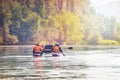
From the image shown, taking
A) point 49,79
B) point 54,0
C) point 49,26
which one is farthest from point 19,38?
point 49,79

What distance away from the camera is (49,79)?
21469mm

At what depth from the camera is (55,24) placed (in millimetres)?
125438

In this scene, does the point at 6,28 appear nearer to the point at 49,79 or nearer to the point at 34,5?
the point at 34,5

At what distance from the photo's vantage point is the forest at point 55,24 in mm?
114562

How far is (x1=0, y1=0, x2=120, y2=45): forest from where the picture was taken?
114562mm

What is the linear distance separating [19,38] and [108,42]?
3413 centimetres

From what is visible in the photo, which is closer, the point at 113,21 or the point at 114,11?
the point at 113,21

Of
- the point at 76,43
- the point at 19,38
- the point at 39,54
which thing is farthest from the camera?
the point at 76,43

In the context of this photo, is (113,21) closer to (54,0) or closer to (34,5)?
(54,0)

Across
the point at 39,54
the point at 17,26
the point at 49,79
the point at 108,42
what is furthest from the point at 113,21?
the point at 49,79

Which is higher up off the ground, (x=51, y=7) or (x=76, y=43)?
(x=51, y=7)

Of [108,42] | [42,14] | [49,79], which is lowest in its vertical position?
[108,42]

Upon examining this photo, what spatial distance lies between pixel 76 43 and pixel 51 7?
1181 centimetres

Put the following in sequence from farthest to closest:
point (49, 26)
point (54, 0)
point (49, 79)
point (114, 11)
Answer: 1. point (114, 11)
2. point (54, 0)
3. point (49, 26)
4. point (49, 79)
